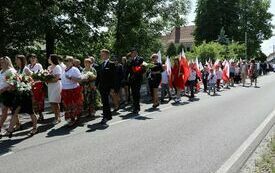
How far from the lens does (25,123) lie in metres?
13.5

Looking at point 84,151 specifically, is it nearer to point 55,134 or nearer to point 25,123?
point 55,134

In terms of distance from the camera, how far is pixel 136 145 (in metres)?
9.96

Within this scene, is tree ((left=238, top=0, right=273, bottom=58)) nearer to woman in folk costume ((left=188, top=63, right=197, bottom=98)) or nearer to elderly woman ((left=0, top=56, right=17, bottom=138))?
woman in folk costume ((left=188, top=63, right=197, bottom=98))

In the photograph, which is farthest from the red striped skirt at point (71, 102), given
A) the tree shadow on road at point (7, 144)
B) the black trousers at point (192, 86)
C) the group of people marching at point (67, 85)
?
the black trousers at point (192, 86)

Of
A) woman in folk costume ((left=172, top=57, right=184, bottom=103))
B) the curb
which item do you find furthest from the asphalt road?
woman in folk costume ((left=172, top=57, right=184, bottom=103))

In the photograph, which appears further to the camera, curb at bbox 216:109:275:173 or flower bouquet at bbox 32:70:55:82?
flower bouquet at bbox 32:70:55:82

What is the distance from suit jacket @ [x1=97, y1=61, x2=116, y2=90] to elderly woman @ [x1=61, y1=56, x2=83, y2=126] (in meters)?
0.76

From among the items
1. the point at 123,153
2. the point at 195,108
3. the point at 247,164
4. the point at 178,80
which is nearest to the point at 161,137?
the point at 123,153

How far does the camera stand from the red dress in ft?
68.8

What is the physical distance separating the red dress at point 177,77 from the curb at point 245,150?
309 inches

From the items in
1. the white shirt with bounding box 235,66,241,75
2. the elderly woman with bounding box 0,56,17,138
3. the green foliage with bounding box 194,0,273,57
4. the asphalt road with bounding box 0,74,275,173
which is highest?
the green foliage with bounding box 194,0,273,57

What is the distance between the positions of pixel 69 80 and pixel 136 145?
3.61 meters

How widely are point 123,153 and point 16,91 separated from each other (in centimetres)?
320

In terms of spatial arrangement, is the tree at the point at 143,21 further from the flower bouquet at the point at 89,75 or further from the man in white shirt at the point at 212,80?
the flower bouquet at the point at 89,75
